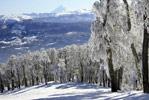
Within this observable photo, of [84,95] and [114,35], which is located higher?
[114,35]

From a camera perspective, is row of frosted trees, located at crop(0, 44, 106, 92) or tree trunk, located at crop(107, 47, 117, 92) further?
row of frosted trees, located at crop(0, 44, 106, 92)

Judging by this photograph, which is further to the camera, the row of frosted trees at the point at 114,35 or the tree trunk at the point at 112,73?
the tree trunk at the point at 112,73

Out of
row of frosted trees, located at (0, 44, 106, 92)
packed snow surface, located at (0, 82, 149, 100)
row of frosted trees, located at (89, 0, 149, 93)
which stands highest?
row of frosted trees, located at (89, 0, 149, 93)

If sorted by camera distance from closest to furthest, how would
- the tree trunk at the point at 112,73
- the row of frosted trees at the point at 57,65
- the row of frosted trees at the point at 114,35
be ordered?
1. the row of frosted trees at the point at 114,35
2. the tree trunk at the point at 112,73
3. the row of frosted trees at the point at 57,65

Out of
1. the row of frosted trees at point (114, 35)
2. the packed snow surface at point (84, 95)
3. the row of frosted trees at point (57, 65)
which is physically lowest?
the row of frosted trees at point (57, 65)

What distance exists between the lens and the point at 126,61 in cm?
2733

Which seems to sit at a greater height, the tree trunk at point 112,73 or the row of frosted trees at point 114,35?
the row of frosted trees at point 114,35

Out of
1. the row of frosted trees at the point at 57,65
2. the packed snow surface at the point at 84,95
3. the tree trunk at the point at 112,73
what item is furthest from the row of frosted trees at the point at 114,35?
the row of frosted trees at the point at 57,65

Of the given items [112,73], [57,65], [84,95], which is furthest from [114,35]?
[57,65]

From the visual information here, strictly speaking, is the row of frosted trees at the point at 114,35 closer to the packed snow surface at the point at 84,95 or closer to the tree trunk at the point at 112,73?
the tree trunk at the point at 112,73

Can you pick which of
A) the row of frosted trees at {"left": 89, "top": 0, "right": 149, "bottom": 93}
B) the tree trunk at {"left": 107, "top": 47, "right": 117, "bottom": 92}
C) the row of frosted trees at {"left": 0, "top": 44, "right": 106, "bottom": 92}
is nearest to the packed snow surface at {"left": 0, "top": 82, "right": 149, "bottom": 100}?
the tree trunk at {"left": 107, "top": 47, "right": 117, "bottom": 92}

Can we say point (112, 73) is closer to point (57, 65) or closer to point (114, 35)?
point (114, 35)

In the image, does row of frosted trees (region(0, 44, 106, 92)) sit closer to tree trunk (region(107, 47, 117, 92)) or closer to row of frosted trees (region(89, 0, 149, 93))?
row of frosted trees (region(89, 0, 149, 93))

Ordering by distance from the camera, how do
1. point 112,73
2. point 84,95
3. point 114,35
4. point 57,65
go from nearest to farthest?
point 84,95 < point 112,73 < point 114,35 < point 57,65
